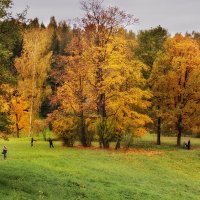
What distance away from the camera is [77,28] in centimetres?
5266

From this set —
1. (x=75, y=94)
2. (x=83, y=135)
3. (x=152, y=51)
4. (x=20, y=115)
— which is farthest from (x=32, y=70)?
(x=83, y=135)

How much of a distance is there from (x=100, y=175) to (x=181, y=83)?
28453 mm

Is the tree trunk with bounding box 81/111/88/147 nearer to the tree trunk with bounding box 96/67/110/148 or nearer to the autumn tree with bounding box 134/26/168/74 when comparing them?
the tree trunk with bounding box 96/67/110/148

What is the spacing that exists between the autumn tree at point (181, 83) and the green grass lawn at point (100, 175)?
873 cm

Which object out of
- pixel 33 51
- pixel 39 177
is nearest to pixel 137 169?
pixel 39 177

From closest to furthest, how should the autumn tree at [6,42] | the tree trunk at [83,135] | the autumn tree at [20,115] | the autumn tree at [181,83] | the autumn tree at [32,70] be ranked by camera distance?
the autumn tree at [6,42] → the tree trunk at [83,135] → the autumn tree at [181,83] → the autumn tree at [32,70] → the autumn tree at [20,115]

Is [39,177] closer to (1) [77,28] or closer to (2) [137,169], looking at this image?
(2) [137,169]

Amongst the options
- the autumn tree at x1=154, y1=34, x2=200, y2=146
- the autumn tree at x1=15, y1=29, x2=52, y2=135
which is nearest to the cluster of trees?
the autumn tree at x1=154, y1=34, x2=200, y2=146

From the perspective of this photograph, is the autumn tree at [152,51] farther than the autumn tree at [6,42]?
Yes

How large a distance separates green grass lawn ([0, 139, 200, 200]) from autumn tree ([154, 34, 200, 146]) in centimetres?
873

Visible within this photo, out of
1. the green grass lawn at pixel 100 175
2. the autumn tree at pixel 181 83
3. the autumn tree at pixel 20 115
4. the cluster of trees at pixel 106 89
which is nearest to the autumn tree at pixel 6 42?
the green grass lawn at pixel 100 175

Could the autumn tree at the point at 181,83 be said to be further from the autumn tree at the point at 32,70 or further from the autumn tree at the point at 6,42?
the autumn tree at the point at 6,42

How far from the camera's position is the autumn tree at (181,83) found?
56.8 m

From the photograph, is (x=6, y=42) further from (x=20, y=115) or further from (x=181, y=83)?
(x=20, y=115)
